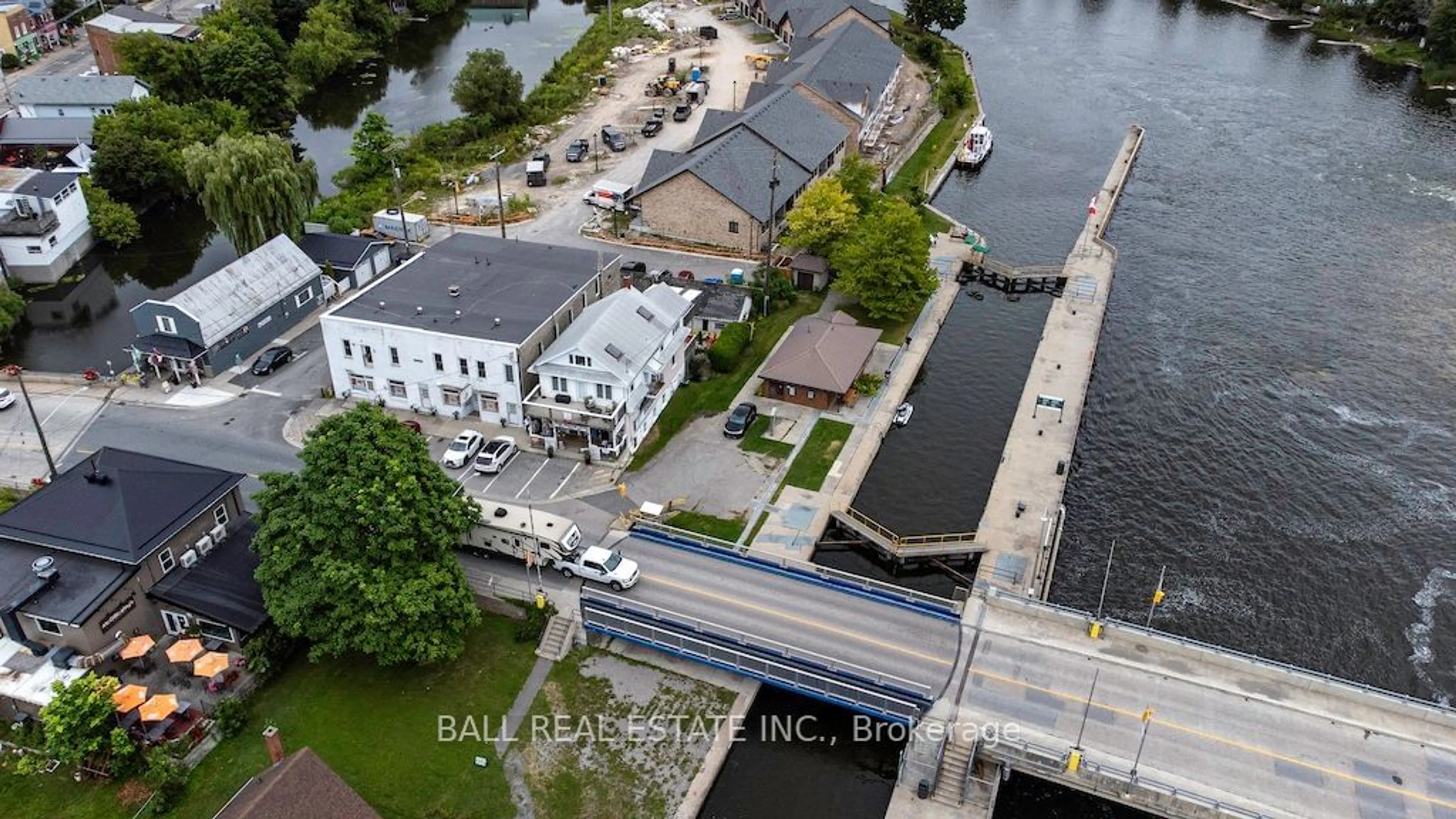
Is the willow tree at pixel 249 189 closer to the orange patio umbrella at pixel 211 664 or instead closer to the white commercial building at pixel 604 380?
the white commercial building at pixel 604 380

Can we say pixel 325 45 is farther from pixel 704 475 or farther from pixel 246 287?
pixel 704 475

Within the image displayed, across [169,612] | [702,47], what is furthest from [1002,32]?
[169,612]

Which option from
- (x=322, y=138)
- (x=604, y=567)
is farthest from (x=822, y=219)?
(x=322, y=138)

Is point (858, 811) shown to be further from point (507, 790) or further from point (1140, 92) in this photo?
point (1140, 92)

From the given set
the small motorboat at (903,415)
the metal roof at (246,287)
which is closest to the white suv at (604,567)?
the small motorboat at (903,415)

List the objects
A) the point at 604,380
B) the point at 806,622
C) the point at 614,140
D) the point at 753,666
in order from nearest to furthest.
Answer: the point at 753,666
the point at 806,622
the point at 604,380
the point at 614,140

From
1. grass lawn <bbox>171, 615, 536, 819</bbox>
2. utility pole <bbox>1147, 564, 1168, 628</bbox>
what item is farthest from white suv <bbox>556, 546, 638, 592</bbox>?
utility pole <bbox>1147, 564, 1168, 628</bbox>
